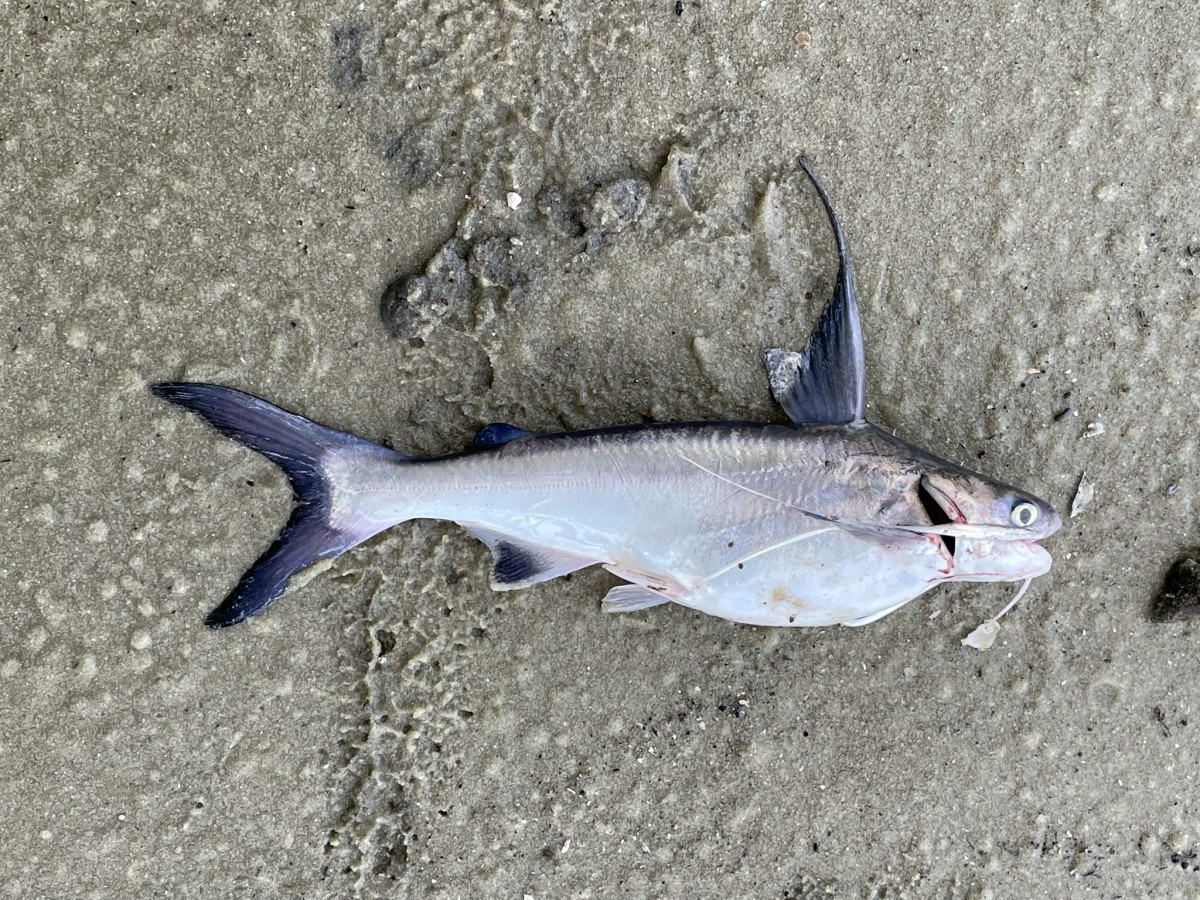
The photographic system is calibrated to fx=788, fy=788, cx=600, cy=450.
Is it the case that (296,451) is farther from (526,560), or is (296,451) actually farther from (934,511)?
(934,511)

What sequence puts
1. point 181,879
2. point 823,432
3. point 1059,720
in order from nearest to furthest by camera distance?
point 823,432
point 181,879
point 1059,720

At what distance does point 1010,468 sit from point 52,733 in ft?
10.8

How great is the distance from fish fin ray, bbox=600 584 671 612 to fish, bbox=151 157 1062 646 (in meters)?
0.06

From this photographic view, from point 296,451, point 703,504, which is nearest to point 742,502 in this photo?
point 703,504

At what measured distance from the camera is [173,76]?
2508 mm

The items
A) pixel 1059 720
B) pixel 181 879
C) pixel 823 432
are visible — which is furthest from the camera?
pixel 1059 720

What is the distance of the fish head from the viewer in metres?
2.33

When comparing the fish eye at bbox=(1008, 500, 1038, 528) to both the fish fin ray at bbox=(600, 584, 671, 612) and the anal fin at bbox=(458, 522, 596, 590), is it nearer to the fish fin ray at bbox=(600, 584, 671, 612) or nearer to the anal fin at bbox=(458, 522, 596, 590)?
the fish fin ray at bbox=(600, 584, 671, 612)

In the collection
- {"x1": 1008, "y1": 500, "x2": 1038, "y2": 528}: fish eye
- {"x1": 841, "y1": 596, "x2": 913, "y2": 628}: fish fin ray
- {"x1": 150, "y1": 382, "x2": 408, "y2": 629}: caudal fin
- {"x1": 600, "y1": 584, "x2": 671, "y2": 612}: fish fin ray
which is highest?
{"x1": 150, "y1": 382, "x2": 408, "y2": 629}: caudal fin

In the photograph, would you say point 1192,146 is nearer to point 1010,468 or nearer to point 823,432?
point 1010,468

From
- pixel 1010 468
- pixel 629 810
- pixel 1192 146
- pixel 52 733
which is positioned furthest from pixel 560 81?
pixel 52 733

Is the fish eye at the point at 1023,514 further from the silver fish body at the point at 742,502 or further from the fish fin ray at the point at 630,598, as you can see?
the fish fin ray at the point at 630,598

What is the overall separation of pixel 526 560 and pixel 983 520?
1385 millimetres

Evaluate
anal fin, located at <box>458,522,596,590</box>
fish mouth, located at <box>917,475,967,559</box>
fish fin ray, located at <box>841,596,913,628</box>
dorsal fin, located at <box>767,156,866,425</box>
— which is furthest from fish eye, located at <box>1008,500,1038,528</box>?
anal fin, located at <box>458,522,596,590</box>
